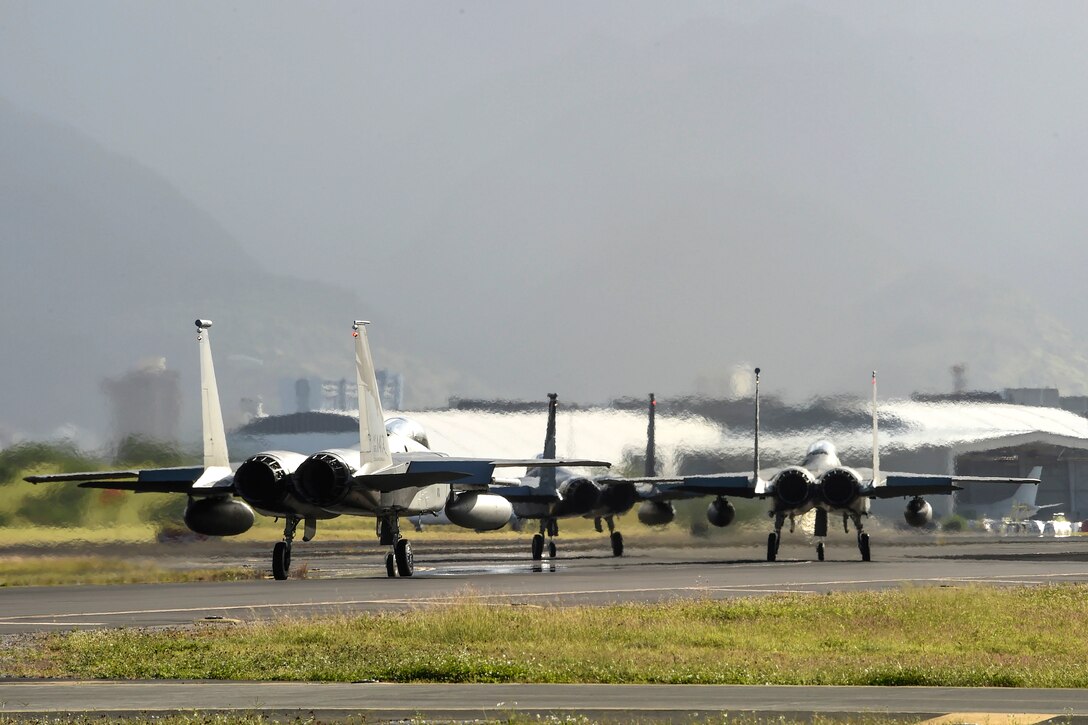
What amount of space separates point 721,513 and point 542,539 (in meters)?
6.98

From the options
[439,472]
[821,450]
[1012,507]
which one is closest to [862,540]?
[821,450]

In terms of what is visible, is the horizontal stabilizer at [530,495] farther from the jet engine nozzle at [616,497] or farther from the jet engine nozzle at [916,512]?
the jet engine nozzle at [916,512]

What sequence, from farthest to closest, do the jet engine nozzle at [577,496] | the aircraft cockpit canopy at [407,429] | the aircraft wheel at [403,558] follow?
the jet engine nozzle at [577,496]
the aircraft cockpit canopy at [407,429]
the aircraft wheel at [403,558]

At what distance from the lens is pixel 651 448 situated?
62.7m

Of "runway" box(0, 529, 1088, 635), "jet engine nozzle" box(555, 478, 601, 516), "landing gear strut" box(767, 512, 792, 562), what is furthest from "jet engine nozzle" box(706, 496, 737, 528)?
"jet engine nozzle" box(555, 478, 601, 516)

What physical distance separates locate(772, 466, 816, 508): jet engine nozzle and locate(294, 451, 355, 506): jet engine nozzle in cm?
1968

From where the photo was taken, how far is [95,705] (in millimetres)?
15141

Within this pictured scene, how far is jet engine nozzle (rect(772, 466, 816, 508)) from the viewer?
52.4 m

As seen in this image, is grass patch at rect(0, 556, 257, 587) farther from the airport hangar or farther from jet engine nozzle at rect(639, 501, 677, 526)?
jet engine nozzle at rect(639, 501, 677, 526)

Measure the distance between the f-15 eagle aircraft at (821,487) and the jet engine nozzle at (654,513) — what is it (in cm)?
573

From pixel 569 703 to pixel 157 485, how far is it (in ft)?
86.5

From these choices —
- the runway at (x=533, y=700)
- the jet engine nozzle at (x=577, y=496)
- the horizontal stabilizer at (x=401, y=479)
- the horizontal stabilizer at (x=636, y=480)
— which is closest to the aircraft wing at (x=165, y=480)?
the horizontal stabilizer at (x=401, y=479)

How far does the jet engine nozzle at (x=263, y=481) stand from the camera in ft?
123

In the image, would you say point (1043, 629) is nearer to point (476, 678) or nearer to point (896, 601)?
point (896, 601)
